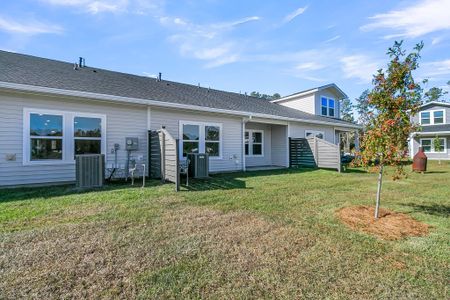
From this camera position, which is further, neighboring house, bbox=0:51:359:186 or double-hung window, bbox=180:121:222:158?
double-hung window, bbox=180:121:222:158

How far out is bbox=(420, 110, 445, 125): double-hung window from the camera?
2447 cm

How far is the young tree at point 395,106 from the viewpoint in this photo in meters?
4.48

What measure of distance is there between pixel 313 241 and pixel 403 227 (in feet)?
5.87

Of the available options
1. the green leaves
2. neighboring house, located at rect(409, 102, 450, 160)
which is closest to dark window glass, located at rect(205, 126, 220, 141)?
the green leaves

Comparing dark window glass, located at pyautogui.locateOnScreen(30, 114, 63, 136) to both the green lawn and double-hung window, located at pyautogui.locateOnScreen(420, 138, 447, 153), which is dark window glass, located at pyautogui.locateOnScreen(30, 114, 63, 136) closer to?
the green lawn

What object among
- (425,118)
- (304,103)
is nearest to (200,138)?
(304,103)

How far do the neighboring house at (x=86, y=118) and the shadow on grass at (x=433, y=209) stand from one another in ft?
23.8

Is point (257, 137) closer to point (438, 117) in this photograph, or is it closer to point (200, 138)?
point (200, 138)

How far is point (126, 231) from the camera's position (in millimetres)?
3764

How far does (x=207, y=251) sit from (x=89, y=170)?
5157 mm

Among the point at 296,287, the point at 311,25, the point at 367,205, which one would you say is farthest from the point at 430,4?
the point at 296,287

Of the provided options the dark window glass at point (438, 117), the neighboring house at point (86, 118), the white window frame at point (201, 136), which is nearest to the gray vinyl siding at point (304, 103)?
the neighboring house at point (86, 118)

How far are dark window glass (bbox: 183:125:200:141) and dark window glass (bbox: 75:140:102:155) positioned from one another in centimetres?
323

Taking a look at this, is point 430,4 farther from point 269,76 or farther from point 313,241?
point 269,76
